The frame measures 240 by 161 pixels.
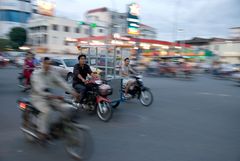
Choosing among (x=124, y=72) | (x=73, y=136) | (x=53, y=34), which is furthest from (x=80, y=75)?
(x=53, y=34)

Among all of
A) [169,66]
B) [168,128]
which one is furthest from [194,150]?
[169,66]

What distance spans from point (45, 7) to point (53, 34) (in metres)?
9.18

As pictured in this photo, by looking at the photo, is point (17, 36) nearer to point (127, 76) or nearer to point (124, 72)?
point (124, 72)

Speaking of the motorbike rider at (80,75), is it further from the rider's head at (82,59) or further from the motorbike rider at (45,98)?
the motorbike rider at (45,98)

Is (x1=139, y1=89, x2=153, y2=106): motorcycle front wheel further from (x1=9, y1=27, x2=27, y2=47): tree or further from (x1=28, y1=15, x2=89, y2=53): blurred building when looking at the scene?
(x1=9, y1=27, x2=27, y2=47): tree

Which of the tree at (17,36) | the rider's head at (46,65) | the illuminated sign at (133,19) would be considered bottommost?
the rider's head at (46,65)

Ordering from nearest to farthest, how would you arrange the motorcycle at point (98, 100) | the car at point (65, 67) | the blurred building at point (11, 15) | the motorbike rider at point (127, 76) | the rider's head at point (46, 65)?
the rider's head at point (46, 65) < the motorcycle at point (98, 100) < the motorbike rider at point (127, 76) < the car at point (65, 67) < the blurred building at point (11, 15)

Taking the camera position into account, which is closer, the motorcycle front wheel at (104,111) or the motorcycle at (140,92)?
the motorcycle front wheel at (104,111)

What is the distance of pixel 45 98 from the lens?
171 inches

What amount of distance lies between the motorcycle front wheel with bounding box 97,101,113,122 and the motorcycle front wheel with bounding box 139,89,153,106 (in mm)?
2432

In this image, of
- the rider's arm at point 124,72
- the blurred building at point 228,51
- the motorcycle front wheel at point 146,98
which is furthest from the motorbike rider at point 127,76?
the blurred building at point 228,51

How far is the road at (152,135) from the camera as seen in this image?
168 inches

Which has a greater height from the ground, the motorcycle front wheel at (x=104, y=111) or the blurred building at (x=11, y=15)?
the blurred building at (x=11, y=15)

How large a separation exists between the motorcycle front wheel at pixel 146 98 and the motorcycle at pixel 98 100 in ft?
7.33
